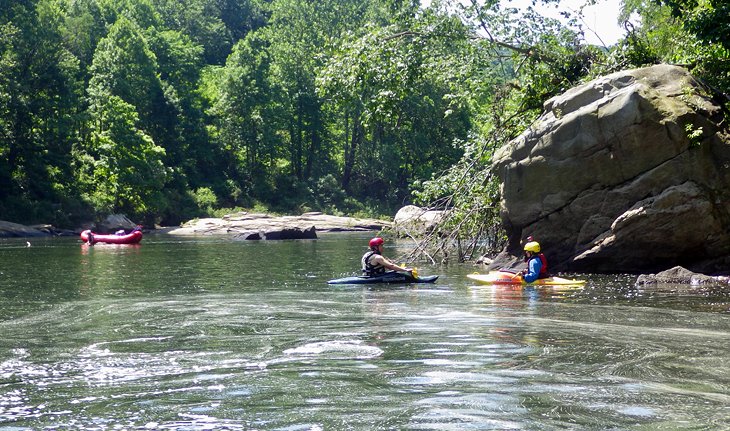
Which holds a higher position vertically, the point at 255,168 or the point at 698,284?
the point at 255,168

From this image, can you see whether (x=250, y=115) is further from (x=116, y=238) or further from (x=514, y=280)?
(x=514, y=280)

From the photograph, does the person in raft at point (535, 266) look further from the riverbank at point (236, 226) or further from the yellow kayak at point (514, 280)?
the riverbank at point (236, 226)

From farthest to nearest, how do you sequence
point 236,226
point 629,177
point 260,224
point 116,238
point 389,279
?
1. point 236,226
2. point 260,224
3. point 116,238
4. point 629,177
5. point 389,279

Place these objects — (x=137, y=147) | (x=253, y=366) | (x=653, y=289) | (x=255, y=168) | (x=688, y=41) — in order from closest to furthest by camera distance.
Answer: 1. (x=253, y=366)
2. (x=653, y=289)
3. (x=688, y=41)
4. (x=137, y=147)
5. (x=255, y=168)

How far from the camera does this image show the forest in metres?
23.7

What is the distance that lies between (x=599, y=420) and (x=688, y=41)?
52.5ft

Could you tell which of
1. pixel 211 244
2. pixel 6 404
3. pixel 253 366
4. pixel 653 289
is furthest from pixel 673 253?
pixel 211 244

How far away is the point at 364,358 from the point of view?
980 centimetres

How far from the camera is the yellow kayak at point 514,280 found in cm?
1795

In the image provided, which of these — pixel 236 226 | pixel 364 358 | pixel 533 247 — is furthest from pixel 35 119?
pixel 364 358

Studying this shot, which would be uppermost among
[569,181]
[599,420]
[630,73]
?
[630,73]

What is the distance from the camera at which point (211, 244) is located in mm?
38281

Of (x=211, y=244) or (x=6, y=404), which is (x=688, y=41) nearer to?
(x=6, y=404)

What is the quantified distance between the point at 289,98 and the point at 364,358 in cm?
5894
